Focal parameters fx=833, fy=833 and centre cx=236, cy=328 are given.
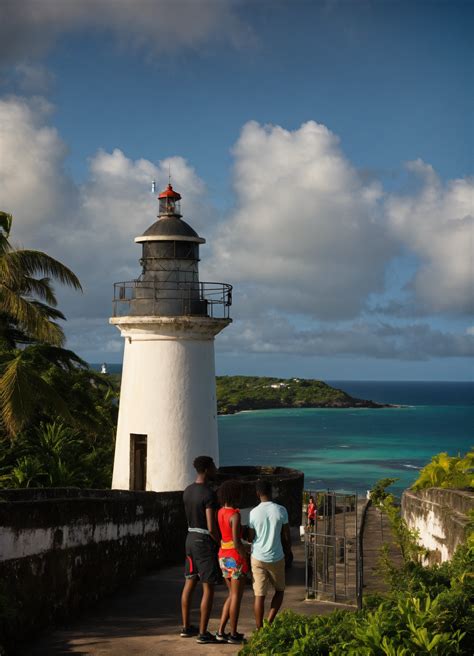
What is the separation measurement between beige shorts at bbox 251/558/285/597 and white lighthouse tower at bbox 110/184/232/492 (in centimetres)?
801

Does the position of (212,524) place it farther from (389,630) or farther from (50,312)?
(50,312)

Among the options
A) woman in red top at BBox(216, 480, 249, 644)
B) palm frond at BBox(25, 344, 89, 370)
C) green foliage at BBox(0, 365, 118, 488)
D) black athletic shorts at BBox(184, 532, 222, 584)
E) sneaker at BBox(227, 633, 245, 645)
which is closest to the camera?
woman in red top at BBox(216, 480, 249, 644)

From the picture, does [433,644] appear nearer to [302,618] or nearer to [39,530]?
[302,618]

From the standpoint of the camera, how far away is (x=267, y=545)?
25.4ft

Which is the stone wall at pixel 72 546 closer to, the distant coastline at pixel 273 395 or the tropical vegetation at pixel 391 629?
the tropical vegetation at pixel 391 629

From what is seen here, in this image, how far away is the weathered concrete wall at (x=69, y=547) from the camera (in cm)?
818

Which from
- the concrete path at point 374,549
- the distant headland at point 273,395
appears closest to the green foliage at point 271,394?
the distant headland at point 273,395

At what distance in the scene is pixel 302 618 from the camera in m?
5.78

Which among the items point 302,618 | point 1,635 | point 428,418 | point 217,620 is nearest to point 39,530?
point 1,635

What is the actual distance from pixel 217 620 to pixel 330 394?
17531 cm

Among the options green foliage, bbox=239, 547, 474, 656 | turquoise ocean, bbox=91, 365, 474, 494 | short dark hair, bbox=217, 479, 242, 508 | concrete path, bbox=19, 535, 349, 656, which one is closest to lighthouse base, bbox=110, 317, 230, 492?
concrete path, bbox=19, 535, 349, 656

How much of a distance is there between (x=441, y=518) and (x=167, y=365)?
6.73m

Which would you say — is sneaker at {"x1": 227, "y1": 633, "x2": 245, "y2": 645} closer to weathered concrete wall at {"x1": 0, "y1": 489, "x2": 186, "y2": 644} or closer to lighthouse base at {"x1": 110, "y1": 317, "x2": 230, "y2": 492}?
weathered concrete wall at {"x1": 0, "y1": 489, "x2": 186, "y2": 644}

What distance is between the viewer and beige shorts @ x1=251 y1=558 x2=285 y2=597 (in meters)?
7.82
